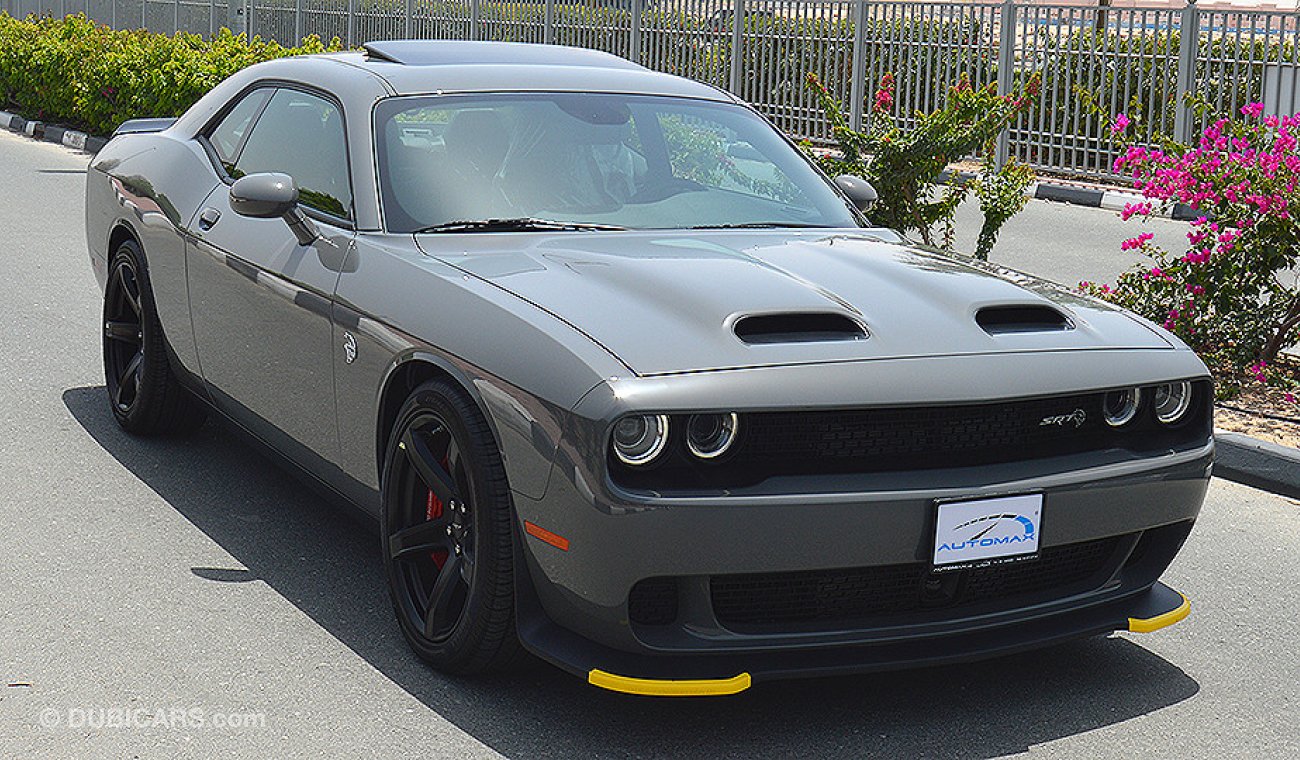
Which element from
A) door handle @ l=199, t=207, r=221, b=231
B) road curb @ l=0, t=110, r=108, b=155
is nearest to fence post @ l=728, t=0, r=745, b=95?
road curb @ l=0, t=110, r=108, b=155

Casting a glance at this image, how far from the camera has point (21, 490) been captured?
5.68 meters

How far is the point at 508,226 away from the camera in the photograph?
186 inches

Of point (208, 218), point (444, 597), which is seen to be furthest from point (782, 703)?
point (208, 218)

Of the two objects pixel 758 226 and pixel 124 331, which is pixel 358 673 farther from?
pixel 124 331

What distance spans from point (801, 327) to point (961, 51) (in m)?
14.6

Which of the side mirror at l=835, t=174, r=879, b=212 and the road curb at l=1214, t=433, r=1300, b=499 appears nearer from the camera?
the side mirror at l=835, t=174, r=879, b=212

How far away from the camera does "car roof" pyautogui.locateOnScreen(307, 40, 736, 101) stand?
5.19 meters

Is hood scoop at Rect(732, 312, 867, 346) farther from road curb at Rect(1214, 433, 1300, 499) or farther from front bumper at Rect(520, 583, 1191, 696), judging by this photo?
road curb at Rect(1214, 433, 1300, 499)

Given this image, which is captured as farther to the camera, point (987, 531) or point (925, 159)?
point (925, 159)

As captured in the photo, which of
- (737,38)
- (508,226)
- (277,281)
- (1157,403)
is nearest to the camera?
(1157,403)

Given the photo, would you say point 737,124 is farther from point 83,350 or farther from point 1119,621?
point 83,350


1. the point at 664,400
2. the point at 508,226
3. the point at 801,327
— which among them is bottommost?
the point at 664,400

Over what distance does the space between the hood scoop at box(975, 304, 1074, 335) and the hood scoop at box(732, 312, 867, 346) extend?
0.37 m

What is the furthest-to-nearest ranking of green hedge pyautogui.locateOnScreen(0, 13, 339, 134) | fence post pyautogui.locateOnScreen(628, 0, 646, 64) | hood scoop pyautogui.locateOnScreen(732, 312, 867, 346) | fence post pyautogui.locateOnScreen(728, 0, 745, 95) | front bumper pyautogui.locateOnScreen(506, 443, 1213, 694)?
fence post pyautogui.locateOnScreen(628, 0, 646, 64) → fence post pyautogui.locateOnScreen(728, 0, 745, 95) → green hedge pyautogui.locateOnScreen(0, 13, 339, 134) → hood scoop pyautogui.locateOnScreen(732, 312, 867, 346) → front bumper pyautogui.locateOnScreen(506, 443, 1213, 694)
